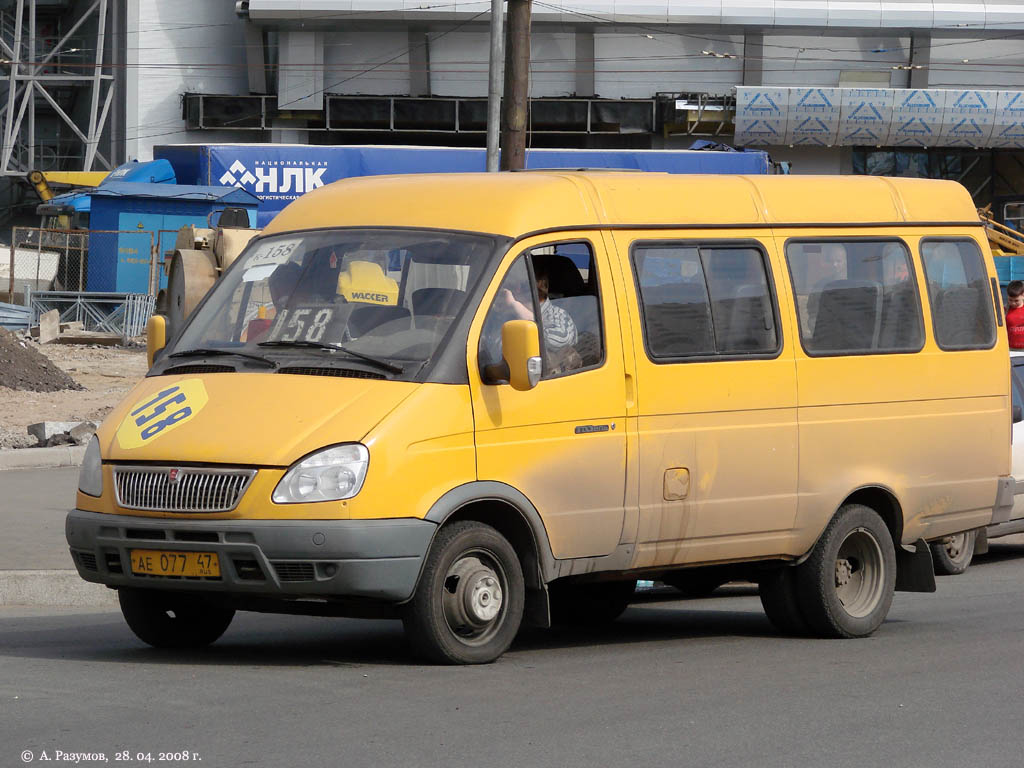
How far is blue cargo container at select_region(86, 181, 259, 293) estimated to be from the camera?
36344 millimetres

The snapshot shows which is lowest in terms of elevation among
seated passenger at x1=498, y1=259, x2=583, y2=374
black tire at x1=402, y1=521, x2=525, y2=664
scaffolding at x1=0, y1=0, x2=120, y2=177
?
black tire at x1=402, y1=521, x2=525, y2=664

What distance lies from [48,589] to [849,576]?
16.0 ft

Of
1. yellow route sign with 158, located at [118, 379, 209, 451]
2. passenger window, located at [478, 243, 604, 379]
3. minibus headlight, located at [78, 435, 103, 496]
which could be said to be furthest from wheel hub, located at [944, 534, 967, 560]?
minibus headlight, located at [78, 435, 103, 496]

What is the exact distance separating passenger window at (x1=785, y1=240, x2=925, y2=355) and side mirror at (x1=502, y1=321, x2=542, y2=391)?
1.99 meters

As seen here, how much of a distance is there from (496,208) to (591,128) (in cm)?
4575

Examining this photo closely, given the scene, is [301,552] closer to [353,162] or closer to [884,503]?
[884,503]

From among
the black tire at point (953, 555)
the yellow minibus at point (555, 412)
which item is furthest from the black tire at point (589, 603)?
the black tire at point (953, 555)

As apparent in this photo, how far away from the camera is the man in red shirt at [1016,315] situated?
54.6 feet

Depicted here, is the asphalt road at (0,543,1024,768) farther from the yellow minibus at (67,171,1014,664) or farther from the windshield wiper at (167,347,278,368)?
the windshield wiper at (167,347,278,368)

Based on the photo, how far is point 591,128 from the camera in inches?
2080

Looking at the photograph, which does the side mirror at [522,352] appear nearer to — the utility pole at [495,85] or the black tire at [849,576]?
the black tire at [849,576]

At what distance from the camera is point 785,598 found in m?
9.00

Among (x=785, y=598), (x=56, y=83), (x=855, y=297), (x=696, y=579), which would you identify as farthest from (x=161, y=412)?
(x=56, y=83)

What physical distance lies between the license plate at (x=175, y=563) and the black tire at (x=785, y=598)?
3.41 metres
